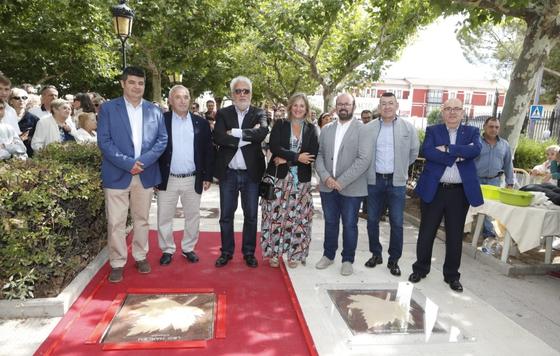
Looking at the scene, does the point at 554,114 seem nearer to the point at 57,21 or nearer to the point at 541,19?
the point at 541,19

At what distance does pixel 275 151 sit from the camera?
447 cm

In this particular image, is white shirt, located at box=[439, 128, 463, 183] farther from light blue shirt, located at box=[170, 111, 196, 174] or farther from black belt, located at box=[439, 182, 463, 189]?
light blue shirt, located at box=[170, 111, 196, 174]

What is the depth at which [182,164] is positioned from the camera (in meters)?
4.57

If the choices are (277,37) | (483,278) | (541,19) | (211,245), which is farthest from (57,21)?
(483,278)

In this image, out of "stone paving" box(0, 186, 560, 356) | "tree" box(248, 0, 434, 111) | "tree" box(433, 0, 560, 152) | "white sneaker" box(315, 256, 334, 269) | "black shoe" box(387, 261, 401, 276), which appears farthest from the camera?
"tree" box(248, 0, 434, 111)

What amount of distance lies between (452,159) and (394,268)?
55.8 inches

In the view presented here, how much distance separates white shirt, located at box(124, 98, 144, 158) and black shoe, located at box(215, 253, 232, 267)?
4.98 ft

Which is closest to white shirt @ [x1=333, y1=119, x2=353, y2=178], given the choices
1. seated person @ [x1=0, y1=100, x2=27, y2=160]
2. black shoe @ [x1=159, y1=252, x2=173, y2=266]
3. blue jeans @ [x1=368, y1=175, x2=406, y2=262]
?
blue jeans @ [x1=368, y1=175, x2=406, y2=262]

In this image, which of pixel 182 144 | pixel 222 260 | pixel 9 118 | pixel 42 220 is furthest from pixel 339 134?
pixel 9 118

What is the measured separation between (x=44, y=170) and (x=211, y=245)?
2.42 metres

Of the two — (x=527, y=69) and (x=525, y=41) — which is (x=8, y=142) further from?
(x=525, y=41)

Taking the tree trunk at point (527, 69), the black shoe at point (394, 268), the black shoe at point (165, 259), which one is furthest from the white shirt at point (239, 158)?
the tree trunk at point (527, 69)

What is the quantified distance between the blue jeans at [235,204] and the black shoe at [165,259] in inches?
24.6

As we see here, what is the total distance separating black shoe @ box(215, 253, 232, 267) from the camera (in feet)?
15.6
